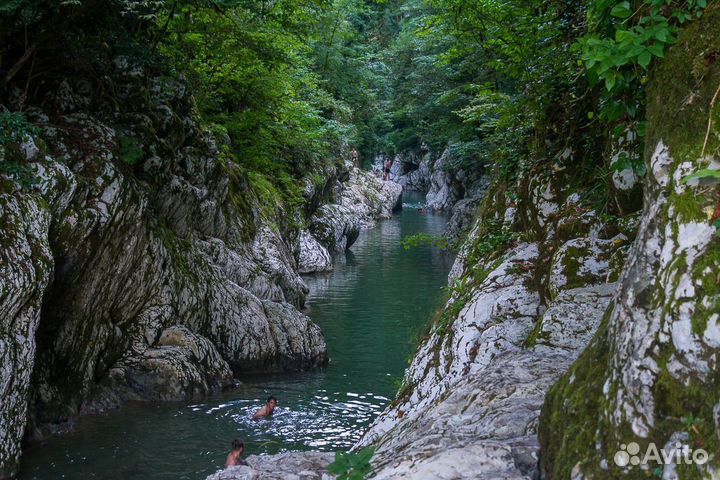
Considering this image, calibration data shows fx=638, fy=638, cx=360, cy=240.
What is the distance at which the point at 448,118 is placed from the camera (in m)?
33.0

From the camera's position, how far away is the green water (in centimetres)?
916

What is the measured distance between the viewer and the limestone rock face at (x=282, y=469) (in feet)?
12.3

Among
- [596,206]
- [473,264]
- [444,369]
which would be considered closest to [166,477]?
[444,369]

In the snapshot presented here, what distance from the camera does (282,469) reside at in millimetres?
3895

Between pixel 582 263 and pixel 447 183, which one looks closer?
pixel 582 263

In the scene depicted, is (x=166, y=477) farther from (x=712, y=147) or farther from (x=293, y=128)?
(x=293, y=128)

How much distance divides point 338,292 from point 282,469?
18.3 m

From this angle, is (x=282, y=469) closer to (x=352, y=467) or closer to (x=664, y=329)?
(x=352, y=467)

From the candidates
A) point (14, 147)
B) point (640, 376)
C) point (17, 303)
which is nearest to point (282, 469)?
point (640, 376)

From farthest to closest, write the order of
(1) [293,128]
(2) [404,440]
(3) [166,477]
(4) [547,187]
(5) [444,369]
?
(1) [293,128]
(3) [166,477]
(4) [547,187]
(5) [444,369]
(2) [404,440]

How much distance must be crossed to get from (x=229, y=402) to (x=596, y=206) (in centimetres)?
787

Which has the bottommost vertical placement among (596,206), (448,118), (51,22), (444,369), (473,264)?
(444,369)

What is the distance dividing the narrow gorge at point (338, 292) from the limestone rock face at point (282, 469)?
0.08ft

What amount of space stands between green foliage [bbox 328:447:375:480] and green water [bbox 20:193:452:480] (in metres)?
4.06
